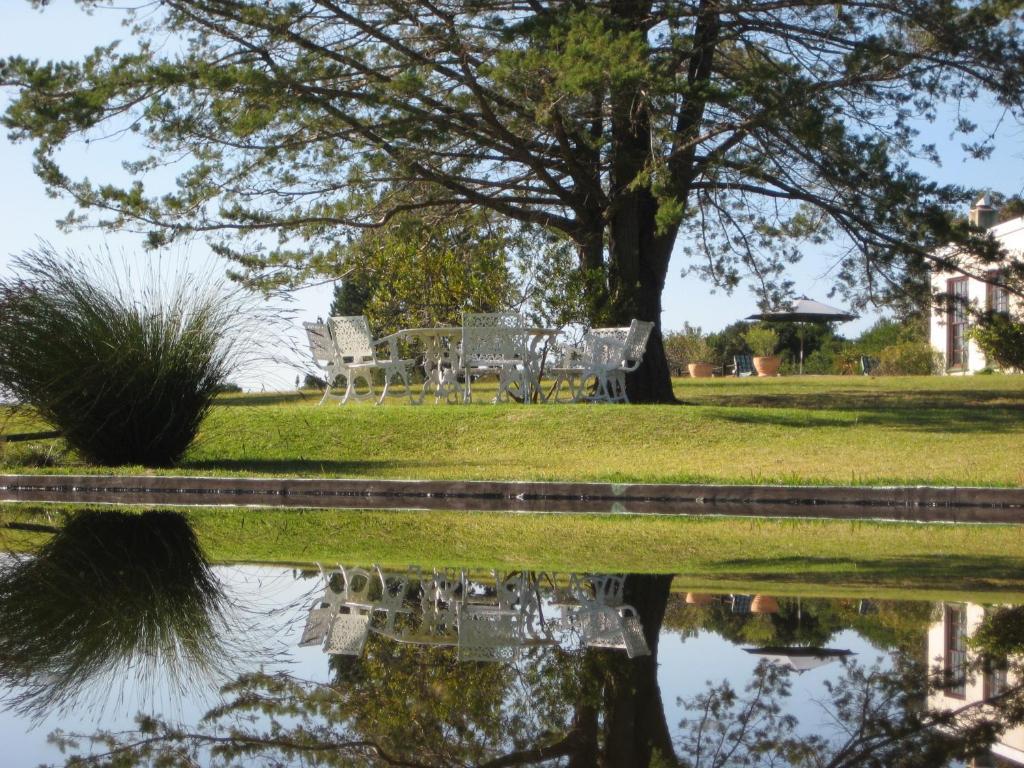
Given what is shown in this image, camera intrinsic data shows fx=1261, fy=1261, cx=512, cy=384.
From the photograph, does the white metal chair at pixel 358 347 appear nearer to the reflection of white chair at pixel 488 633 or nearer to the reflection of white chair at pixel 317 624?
the reflection of white chair at pixel 317 624

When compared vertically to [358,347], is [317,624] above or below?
below

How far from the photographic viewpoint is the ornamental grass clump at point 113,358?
12781 mm

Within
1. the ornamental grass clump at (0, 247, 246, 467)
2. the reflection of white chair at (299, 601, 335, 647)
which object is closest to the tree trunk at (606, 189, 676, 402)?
the ornamental grass clump at (0, 247, 246, 467)

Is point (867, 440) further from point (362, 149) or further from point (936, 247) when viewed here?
point (362, 149)

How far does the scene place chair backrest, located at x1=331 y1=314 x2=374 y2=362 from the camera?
57.8 feet

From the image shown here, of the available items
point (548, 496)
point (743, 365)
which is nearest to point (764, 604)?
point (548, 496)

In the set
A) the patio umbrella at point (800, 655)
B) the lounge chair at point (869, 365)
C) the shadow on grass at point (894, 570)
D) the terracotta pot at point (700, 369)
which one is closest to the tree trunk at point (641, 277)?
the shadow on grass at point (894, 570)

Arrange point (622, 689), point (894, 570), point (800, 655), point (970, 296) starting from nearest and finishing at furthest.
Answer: point (622, 689), point (800, 655), point (894, 570), point (970, 296)

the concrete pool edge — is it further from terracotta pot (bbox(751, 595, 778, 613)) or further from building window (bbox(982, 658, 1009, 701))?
building window (bbox(982, 658, 1009, 701))

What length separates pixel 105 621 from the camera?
531 cm

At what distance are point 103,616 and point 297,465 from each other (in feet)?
29.4

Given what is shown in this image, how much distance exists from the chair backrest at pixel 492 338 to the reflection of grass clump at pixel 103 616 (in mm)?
8679

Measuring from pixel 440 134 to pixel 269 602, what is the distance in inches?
461

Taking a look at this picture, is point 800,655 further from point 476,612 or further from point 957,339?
point 957,339
